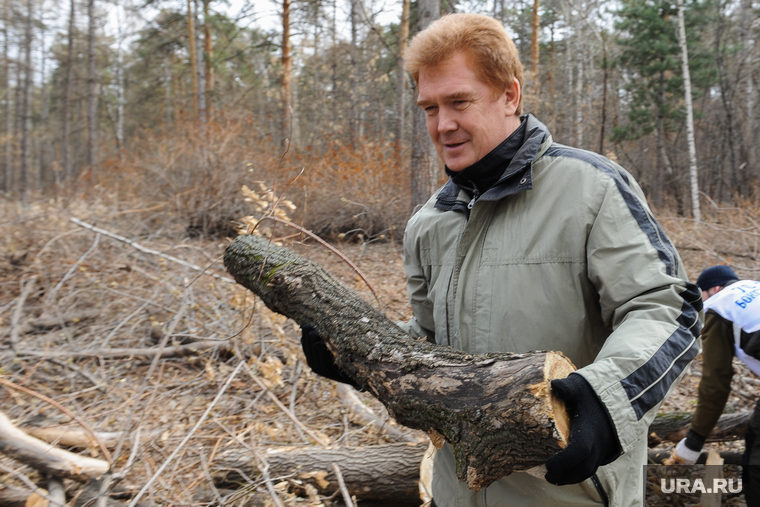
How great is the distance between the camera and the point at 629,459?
A: 1.36m

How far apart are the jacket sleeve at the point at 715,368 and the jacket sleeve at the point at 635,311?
222 cm

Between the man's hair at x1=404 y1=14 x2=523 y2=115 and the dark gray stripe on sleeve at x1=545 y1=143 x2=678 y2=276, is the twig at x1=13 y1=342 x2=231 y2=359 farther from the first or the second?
the dark gray stripe on sleeve at x1=545 y1=143 x2=678 y2=276

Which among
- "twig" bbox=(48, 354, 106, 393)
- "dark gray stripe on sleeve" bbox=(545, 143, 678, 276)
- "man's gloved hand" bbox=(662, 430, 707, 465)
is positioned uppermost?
"dark gray stripe on sleeve" bbox=(545, 143, 678, 276)

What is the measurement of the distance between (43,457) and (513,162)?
10.0 feet

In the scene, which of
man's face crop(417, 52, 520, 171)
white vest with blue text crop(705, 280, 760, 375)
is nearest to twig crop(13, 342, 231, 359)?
man's face crop(417, 52, 520, 171)

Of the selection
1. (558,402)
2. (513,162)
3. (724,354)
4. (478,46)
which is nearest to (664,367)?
(558,402)

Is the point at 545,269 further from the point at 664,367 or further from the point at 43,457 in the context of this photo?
the point at 43,457

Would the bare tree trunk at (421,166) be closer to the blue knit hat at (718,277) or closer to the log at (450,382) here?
the blue knit hat at (718,277)

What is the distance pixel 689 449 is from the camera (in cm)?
324

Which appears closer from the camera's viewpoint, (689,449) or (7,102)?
(689,449)

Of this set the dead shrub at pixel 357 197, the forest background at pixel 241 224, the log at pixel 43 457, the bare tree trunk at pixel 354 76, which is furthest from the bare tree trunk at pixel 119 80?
the log at pixel 43 457

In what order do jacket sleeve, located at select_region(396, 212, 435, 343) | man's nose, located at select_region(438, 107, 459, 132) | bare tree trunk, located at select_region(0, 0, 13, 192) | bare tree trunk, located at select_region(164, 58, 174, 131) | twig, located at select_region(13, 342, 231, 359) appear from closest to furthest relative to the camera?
man's nose, located at select_region(438, 107, 459, 132) < jacket sleeve, located at select_region(396, 212, 435, 343) < twig, located at select_region(13, 342, 231, 359) < bare tree trunk, located at select_region(0, 0, 13, 192) < bare tree trunk, located at select_region(164, 58, 174, 131)

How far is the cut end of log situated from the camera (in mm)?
1146

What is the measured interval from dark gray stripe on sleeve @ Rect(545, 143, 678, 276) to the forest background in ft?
4.89
